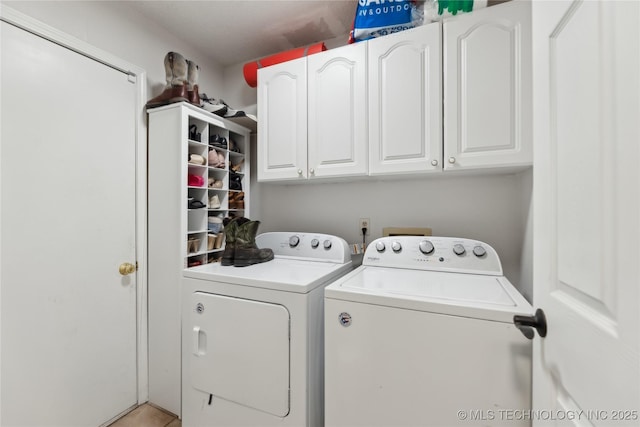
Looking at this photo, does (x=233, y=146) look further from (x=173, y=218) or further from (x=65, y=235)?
(x=65, y=235)

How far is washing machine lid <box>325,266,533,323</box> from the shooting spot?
929mm

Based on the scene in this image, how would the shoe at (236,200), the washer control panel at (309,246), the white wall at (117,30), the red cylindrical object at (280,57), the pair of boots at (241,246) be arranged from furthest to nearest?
the shoe at (236,200) < the red cylindrical object at (280,57) < the washer control panel at (309,246) < the pair of boots at (241,246) < the white wall at (117,30)

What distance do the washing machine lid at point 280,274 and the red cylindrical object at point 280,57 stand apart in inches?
55.2

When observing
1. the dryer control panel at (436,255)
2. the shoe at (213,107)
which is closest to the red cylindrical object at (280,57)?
the shoe at (213,107)

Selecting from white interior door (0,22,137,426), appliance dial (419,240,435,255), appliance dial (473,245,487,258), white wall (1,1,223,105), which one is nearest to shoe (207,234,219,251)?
Answer: white interior door (0,22,137,426)

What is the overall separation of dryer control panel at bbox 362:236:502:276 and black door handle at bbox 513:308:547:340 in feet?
2.34

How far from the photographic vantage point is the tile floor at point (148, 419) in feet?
5.36

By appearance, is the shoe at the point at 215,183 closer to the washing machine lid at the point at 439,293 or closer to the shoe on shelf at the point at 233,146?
the shoe on shelf at the point at 233,146

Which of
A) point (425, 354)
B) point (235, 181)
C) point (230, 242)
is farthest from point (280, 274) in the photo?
point (235, 181)

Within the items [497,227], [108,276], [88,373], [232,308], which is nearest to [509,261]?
[497,227]

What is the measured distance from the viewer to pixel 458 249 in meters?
1.45

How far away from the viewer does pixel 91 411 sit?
5.06 feet

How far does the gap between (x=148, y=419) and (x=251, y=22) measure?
2.70 metres

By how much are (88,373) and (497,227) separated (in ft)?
8.26
